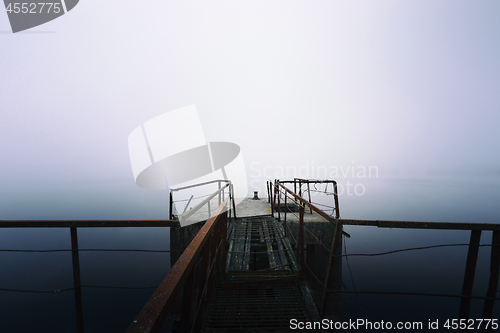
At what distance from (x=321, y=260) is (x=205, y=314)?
6.50 metres

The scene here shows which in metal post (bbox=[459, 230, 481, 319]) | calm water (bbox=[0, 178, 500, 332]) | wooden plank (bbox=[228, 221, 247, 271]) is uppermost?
metal post (bbox=[459, 230, 481, 319])

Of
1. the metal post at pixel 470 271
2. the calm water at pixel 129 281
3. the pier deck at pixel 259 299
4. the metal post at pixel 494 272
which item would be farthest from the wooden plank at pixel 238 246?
the calm water at pixel 129 281

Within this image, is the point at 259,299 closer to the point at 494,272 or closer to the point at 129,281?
the point at 494,272

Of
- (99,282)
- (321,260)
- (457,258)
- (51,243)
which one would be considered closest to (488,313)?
(321,260)

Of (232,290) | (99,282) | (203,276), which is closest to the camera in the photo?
(203,276)

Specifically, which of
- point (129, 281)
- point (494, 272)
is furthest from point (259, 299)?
point (129, 281)

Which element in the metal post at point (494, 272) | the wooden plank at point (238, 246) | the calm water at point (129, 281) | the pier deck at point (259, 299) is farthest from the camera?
the calm water at point (129, 281)

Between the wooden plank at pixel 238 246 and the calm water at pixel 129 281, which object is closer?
the wooden plank at pixel 238 246

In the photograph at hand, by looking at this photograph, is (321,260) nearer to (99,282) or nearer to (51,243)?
(99,282)

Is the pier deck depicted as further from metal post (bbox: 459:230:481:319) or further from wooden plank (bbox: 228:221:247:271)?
metal post (bbox: 459:230:481:319)

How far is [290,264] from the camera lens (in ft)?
12.9

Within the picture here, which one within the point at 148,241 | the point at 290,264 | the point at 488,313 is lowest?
the point at 148,241

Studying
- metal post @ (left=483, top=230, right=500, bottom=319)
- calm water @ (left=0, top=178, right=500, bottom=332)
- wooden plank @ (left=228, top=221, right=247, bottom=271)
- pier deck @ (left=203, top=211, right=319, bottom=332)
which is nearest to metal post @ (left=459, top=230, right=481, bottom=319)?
metal post @ (left=483, top=230, right=500, bottom=319)

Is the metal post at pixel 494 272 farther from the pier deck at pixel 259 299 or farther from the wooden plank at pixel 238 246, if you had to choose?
the wooden plank at pixel 238 246
